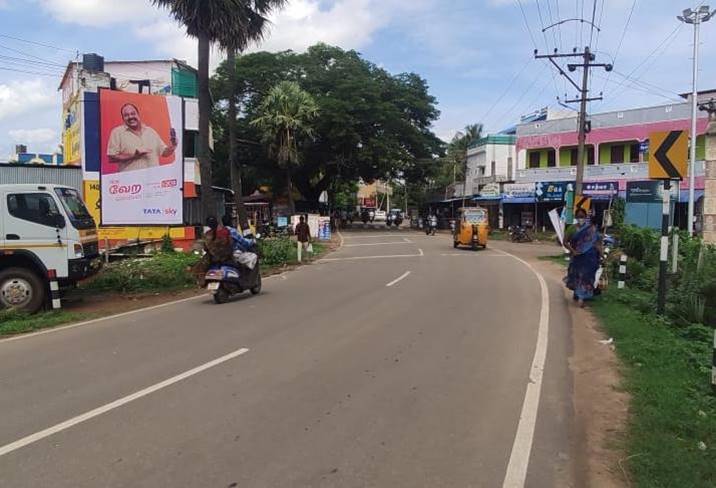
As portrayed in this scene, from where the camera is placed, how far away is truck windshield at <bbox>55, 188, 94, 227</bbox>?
12.2m

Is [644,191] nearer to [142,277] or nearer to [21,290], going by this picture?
[142,277]

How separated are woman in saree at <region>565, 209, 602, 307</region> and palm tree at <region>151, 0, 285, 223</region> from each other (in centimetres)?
978

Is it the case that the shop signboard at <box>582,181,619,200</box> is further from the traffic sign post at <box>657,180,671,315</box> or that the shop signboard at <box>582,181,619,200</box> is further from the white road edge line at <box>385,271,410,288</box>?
the traffic sign post at <box>657,180,671,315</box>

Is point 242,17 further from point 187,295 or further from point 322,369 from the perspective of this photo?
point 322,369

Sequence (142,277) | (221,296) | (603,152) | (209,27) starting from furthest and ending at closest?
(603,152)
(209,27)
(142,277)
(221,296)

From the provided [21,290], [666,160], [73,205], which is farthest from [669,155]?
[21,290]

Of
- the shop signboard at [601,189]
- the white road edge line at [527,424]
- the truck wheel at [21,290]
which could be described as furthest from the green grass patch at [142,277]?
the shop signboard at [601,189]

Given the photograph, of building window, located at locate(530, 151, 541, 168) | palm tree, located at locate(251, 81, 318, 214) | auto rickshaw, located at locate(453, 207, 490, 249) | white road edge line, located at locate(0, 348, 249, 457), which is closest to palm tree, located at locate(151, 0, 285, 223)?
white road edge line, located at locate(0, 348, 249, 457)

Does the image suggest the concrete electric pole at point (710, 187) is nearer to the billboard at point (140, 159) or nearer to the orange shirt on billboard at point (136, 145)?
the billboard at point (140, 159)

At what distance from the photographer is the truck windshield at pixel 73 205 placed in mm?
12172

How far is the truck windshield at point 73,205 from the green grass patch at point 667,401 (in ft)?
32.8

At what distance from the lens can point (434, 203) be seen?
69.8 m

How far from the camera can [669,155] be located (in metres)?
9.86

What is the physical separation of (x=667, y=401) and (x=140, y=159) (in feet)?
77.7
